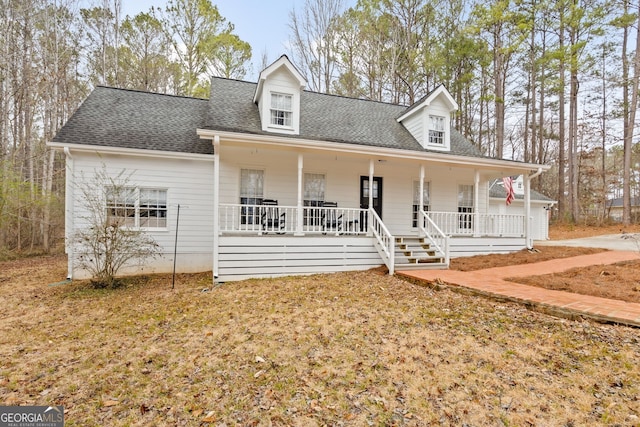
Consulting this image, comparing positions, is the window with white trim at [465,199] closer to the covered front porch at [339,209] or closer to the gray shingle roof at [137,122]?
the covered front porch at [339,209]

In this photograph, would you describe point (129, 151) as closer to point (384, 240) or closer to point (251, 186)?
point (251, 186)

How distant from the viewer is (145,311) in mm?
5395

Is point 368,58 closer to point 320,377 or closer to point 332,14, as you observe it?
point 332,14

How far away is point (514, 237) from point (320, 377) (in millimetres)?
9671

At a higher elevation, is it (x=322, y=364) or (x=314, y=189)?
(x=314, y=189)

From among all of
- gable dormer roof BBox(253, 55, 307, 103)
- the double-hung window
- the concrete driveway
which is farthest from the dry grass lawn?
the concrete driveway

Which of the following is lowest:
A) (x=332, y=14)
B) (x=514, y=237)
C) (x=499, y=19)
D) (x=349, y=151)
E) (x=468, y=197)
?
(x=514, y=237)

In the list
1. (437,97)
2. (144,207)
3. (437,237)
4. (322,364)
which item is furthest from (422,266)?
(144,207)

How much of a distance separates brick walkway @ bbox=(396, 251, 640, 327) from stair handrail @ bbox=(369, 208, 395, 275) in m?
0.35

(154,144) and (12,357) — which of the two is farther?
(154,144)

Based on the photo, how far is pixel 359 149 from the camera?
27.3ft

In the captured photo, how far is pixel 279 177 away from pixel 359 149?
2712 mm

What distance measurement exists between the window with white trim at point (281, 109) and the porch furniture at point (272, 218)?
2458 mm

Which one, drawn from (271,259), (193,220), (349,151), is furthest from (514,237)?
(193,220)
